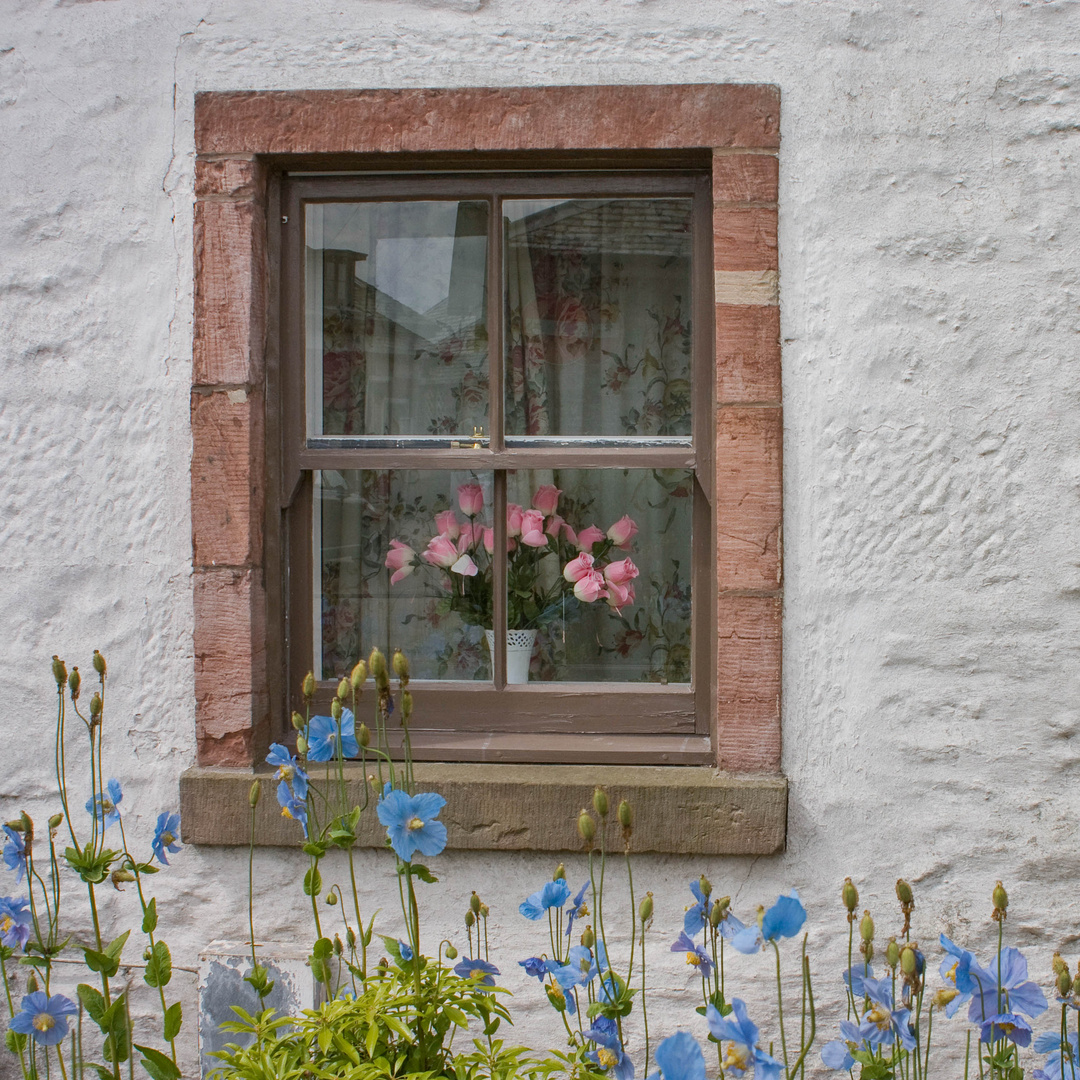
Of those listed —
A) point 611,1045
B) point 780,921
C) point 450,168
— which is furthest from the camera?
point 450,168

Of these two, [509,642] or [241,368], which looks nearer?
[241,368]

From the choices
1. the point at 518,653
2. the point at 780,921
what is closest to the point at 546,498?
A: the point at 518,653

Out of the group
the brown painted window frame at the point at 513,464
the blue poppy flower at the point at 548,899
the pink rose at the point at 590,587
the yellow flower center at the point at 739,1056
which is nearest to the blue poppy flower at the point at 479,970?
the blue poppy flower at the point at 548,899

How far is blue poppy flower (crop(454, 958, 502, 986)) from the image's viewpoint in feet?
5.58

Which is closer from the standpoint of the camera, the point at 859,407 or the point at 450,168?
the point at 859,407

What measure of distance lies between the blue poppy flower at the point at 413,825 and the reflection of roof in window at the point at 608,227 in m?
1.49

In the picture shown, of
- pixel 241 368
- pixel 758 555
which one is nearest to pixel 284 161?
pixel 241 368

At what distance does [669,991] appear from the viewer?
224 centimetres

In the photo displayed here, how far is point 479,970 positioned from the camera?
67.4 inches

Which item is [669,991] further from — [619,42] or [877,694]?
[619,42]

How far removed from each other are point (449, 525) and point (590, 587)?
0.40 m

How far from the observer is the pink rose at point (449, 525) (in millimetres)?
2547

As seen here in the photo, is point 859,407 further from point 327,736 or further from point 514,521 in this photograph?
point 327,736

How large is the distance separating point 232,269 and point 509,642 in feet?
3.65
